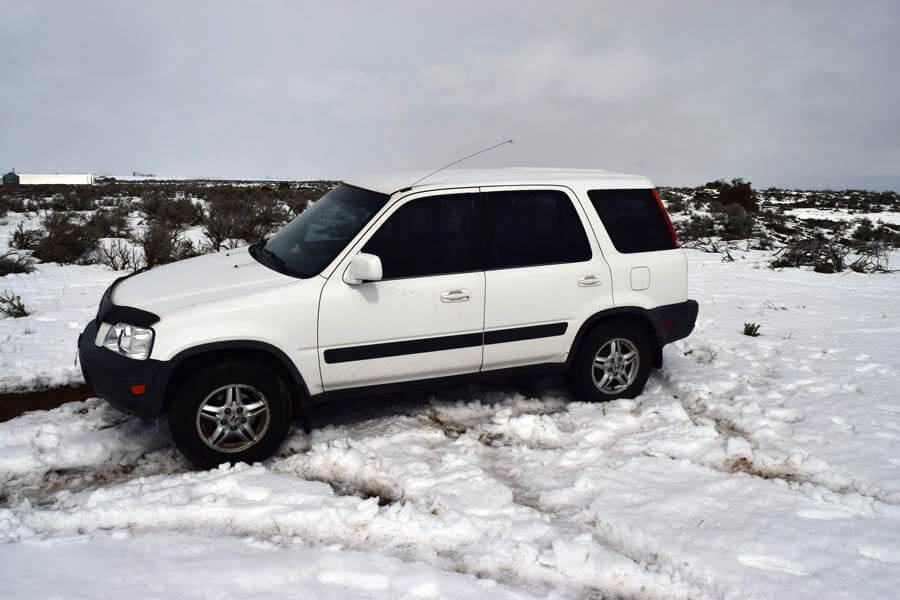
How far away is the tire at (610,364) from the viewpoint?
500cm

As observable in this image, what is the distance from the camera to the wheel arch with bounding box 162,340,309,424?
A: 3.78m

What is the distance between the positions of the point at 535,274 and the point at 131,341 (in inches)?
108

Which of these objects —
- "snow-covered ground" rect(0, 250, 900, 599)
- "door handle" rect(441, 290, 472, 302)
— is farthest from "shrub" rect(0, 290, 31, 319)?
"door handle" rect(441, 290, 472, 302)

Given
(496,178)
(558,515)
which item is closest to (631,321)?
(496,178)

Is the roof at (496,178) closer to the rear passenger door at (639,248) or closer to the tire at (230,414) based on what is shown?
the rear passenger door at (639,248)

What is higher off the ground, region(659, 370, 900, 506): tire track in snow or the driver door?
the driver door

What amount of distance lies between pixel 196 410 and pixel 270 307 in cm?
78

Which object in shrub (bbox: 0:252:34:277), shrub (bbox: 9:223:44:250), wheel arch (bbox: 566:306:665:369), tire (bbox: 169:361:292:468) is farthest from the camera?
shrub (bbox: 9:223:44:250)

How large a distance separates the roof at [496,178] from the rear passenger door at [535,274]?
0.09 meters

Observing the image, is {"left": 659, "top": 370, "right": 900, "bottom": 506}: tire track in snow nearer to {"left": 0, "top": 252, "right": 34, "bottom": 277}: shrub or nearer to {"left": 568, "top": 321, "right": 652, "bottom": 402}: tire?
{"left": 568, "top": 321, "right": 652, "bottom": 402}: tire

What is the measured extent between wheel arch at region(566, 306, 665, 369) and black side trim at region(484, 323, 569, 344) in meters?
0.19

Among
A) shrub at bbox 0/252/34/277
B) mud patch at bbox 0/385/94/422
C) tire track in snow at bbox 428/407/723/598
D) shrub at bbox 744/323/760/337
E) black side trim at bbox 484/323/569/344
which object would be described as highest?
shrub at bbox 0/252/34/277

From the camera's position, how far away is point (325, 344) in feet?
13.5

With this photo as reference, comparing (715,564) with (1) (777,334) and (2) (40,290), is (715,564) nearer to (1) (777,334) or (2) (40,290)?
(1) (777,334)
